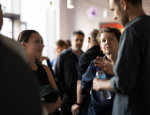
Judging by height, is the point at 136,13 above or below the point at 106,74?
above

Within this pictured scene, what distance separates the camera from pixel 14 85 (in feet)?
1.29

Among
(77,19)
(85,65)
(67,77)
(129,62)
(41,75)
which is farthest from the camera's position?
(77,19)

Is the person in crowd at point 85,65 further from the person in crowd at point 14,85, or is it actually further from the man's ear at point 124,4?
the person in crowd at point 14,85

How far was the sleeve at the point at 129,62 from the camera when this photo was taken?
927mm

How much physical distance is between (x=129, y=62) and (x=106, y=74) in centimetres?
55

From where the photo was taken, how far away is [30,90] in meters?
0.40

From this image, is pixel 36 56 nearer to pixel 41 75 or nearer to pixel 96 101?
pixel 41 75

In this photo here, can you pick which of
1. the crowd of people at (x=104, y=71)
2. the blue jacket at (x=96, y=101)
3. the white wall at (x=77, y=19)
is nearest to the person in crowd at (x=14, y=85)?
the crowd of people at (x=104, y=71)

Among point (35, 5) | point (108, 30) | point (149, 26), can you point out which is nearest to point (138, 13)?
point (149, 26)

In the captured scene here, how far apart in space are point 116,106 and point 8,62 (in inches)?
31.9

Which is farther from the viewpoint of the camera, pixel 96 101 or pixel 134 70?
pixel 96 101

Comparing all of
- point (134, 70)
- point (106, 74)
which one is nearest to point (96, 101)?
point (106, 74)

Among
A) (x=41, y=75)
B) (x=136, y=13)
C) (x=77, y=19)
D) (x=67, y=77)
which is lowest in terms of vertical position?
(x=67, y=77)

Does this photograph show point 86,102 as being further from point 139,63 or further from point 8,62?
point 8,62
